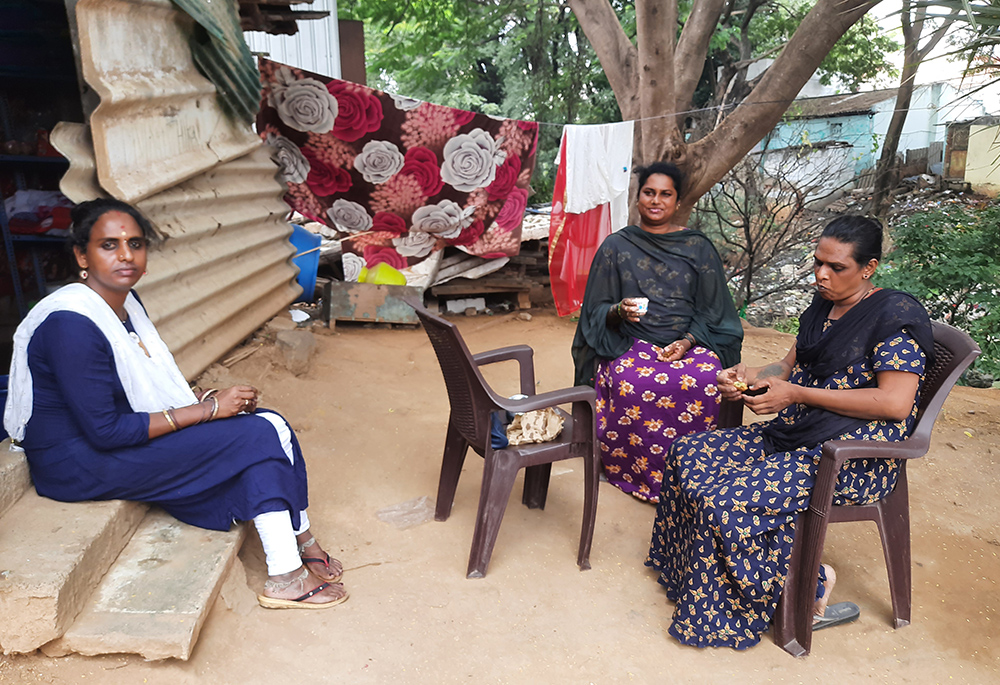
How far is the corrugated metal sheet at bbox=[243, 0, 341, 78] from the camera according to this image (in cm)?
890

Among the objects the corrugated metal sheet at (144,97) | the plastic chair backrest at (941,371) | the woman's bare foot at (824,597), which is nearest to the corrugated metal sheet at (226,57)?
the corrugated metal sheet at (144,97)

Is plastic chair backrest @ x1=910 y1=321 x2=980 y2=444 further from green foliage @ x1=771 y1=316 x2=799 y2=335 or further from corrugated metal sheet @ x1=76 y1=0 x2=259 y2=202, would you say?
green foliage @ x1=771 y1=316 x2=799 y2=335

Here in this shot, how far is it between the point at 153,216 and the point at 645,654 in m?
3.34

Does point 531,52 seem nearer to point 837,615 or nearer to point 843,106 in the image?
point 843,106

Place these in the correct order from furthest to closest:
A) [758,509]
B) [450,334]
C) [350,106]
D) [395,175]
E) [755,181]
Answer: [755,181] < [395,175] < [350,106] < [450,334] < [758,509]

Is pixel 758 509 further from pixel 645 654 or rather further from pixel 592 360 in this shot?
pixel 592 360

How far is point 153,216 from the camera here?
381 centimetres

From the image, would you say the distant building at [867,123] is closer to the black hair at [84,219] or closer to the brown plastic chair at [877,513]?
the brown plastic chair at [877,513]

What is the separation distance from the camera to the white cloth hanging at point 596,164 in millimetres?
5758

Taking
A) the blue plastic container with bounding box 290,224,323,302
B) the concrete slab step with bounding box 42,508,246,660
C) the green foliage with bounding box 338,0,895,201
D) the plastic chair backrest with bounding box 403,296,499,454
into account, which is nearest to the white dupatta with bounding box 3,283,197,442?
the concrete slab step with bounding box 42,508,246,660

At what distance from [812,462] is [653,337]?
1269 millimetres

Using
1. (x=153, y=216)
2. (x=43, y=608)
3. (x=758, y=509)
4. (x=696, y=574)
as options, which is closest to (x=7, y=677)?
(x=43, y=608)

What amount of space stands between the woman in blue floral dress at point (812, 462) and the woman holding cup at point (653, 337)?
848 millimetres

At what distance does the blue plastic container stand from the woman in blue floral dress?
5.29 m
